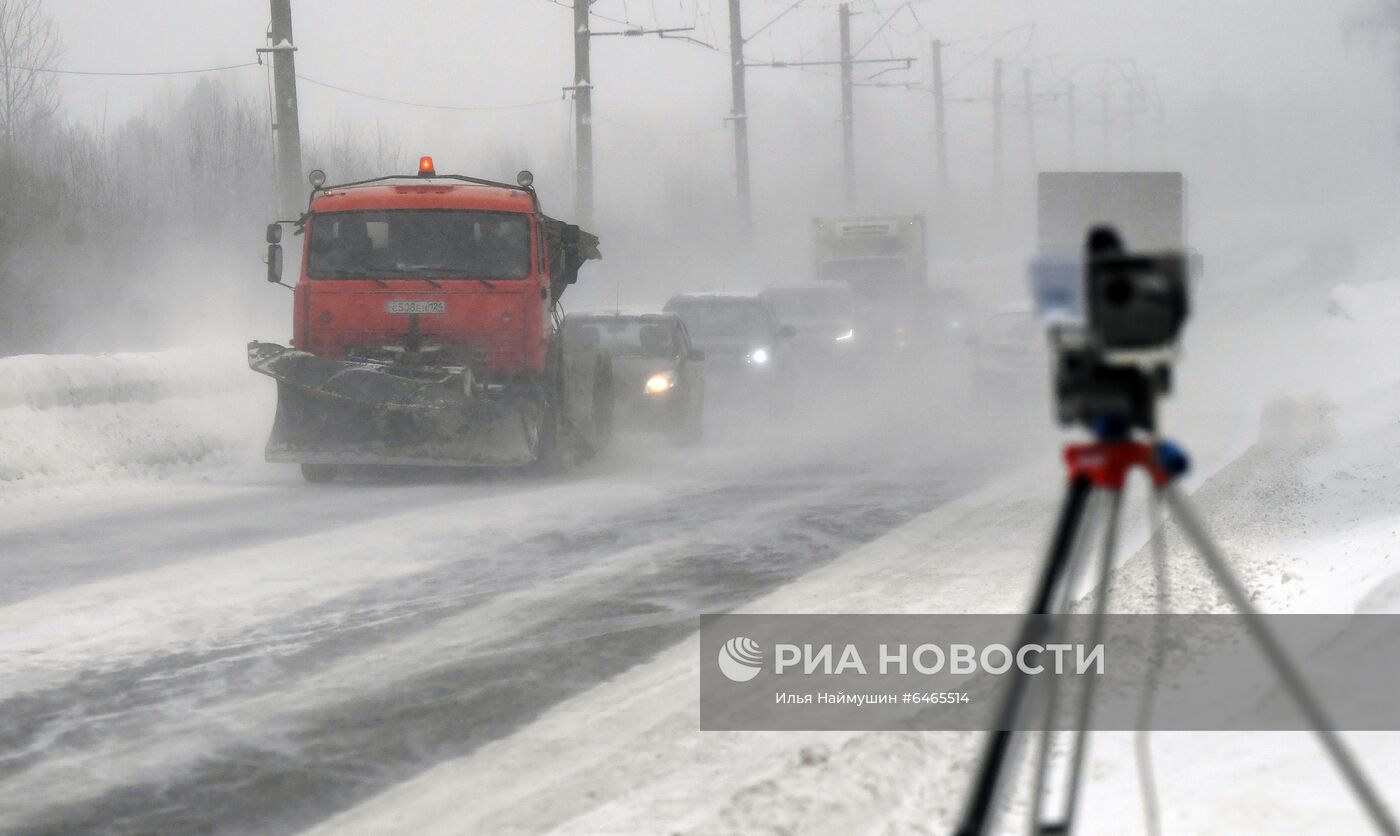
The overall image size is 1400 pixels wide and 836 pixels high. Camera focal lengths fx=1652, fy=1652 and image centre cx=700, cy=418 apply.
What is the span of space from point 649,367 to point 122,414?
517 cm

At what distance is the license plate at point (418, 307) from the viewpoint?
14.2 m

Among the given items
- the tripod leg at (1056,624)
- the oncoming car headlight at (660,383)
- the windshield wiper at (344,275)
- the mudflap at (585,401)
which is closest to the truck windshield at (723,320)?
the oncoming car headlight at (660,383)

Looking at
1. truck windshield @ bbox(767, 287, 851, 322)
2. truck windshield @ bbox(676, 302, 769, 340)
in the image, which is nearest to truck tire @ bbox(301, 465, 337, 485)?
truck windshield @ bbox(676, 302, 769, 340)

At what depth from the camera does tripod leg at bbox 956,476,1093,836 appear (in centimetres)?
174

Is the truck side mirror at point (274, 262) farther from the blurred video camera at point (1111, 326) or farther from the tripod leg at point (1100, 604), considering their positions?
the blurred video camera at point (1111, 326)

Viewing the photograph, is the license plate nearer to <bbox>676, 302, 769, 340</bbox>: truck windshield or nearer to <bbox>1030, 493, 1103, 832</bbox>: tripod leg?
<bbox>676, 302, 769, 340</bbox>: truck windshield

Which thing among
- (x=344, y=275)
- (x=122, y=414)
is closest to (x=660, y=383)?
(x=344, y=275)

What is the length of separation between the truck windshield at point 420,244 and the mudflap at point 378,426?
101 cm

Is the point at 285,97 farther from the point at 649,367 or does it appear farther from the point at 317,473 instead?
the point at 317,473

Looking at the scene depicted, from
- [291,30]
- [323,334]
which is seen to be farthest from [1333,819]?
[291,30]

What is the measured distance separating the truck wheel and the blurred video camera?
13.3 m

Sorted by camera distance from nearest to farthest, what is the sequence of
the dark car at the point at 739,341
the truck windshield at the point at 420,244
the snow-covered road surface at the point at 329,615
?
the snow-covered road surface at the point at 329,615 → the truck windshield at the point at 420,244 → the dark car at the point at 739,341

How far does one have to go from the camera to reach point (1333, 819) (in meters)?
3.47

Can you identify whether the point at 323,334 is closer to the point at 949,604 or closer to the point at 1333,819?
the point at 949,604
